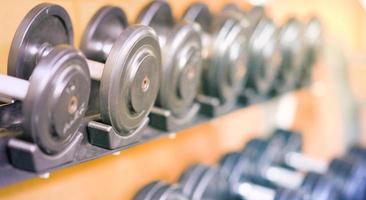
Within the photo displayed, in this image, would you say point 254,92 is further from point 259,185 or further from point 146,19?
point 146,19

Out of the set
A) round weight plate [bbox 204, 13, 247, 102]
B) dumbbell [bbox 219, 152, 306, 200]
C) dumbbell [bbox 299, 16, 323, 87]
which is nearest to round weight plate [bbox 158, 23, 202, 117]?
round weight plate [bbox 204, 13, 247, 102]

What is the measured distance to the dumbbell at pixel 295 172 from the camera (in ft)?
4.70

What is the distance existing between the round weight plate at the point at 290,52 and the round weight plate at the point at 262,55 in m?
0.09

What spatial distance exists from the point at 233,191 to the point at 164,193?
0.36 metres

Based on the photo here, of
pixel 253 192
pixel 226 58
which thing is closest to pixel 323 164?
pixel 253 192

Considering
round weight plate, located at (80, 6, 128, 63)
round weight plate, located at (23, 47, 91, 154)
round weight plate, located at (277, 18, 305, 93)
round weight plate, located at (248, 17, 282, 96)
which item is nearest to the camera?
round weight plate, located at (23, 47, 91, 154)

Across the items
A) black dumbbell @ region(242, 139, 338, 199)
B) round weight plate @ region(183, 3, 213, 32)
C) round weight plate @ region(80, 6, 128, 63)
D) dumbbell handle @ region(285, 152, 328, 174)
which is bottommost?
black dumbbell @ region(242, 139, 338, 199)

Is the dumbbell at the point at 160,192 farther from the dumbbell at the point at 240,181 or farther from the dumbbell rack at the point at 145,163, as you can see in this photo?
the dumbbell at the point at 240,181

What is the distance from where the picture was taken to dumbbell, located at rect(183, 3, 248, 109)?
1106 millimetres

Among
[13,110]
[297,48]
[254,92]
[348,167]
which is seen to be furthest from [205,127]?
[13,110]

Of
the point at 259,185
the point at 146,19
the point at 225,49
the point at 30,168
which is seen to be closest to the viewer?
the point at 30,168

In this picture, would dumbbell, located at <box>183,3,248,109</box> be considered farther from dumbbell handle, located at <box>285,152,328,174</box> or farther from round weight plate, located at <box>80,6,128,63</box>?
dumbbell handle, located at <box>285,152,328,174</box>

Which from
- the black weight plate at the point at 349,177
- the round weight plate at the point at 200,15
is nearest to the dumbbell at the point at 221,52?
the round weight plate at the point at 200,15

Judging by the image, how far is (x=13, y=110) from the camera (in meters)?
0.72
